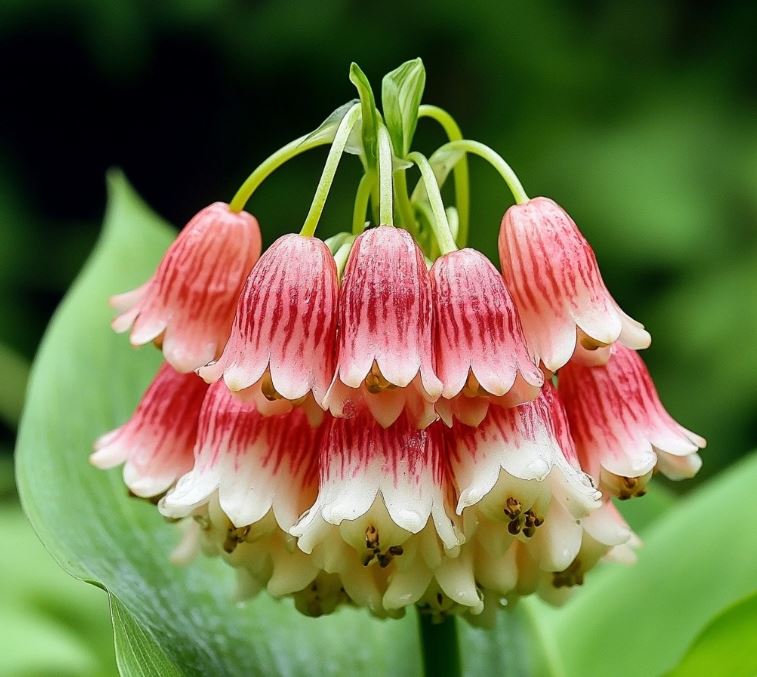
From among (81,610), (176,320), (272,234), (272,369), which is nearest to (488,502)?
(272,369)

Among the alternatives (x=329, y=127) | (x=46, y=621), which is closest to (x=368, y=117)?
(x=329, y=127)

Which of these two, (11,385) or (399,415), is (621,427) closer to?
(399,415)

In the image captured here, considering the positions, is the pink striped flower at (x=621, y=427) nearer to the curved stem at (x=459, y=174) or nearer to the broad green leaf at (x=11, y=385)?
the curved stem at (x=459, y=174)

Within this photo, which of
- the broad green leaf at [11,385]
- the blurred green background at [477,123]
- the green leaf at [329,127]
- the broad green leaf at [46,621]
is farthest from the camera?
the blurred green background at [477,123]

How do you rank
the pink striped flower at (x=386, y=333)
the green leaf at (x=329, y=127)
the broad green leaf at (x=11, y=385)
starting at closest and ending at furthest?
the pink striped flower at (x=386, y=333) → the green leaf at (x=329, y=127) → the broad green leaf at (x=11, y=385)

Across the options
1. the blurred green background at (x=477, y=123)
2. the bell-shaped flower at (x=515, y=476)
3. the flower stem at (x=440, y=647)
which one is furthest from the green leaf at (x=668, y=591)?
the blurred green background at (x=477, y=123)

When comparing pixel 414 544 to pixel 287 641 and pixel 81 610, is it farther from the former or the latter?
pixel 81 610

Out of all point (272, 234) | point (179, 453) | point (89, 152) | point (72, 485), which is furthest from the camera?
point (89, 152)
